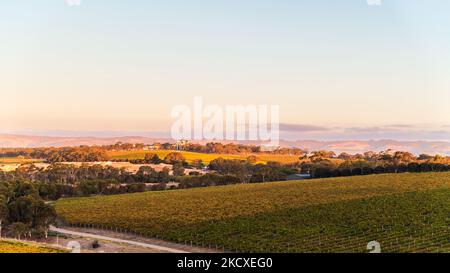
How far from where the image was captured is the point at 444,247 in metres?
22.4

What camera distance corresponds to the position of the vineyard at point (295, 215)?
26484 mm

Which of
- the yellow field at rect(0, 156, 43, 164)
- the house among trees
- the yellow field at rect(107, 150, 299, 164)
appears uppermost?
the yellow field at rect(107, 150, 299, 164)

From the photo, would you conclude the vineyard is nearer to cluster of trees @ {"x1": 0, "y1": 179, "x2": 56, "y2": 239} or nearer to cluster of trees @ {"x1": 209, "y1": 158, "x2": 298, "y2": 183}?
cluster of trees @ {"x1": 0, "y1": 179, "x2": 56, "y2": 239}

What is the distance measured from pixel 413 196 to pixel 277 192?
15.8 m

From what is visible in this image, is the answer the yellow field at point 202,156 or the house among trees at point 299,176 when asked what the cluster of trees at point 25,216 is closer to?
the house among trees at point 299,176

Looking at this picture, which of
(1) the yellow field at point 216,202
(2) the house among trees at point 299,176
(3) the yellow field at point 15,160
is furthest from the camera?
(3) the yellow field at point 15,160

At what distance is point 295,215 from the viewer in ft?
114

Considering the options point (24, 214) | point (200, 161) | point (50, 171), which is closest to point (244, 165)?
point (200, 161)

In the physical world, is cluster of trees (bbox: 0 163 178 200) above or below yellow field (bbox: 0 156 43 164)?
below

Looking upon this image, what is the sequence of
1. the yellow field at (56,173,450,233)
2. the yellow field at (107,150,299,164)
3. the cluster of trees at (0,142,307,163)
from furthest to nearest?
the cluster of trees at (0,142,307,163), the yellow field at (107,150,299,164), the yellow field at (56,173,450,233)

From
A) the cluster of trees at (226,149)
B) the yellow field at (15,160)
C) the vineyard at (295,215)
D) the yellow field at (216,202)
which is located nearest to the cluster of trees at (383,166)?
the cluster of trees at (226,149)

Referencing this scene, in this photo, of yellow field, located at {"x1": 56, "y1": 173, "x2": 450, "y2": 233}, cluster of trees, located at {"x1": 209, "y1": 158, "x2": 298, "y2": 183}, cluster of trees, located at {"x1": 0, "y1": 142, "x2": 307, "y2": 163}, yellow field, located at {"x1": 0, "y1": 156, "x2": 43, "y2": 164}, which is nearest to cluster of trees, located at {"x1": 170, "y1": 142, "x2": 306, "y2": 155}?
cluster of trees, located at {"x1": 0, "y1": 142, "x2": 307, "y2": 163}

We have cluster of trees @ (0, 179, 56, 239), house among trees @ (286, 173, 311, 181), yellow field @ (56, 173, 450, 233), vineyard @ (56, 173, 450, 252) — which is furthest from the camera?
house among trees @ (286, 173, 311, 181)

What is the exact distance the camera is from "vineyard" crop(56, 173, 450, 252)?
26.5 m
